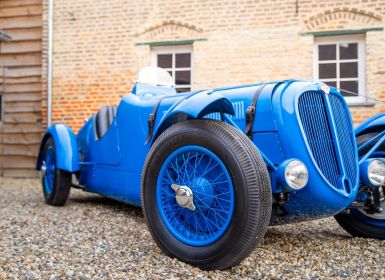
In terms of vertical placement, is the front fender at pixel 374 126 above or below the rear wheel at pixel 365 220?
above

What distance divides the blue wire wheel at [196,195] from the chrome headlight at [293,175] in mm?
318

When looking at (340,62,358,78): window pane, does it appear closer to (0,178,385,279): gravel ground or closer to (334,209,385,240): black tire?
(0,178,385,279): gravel ground

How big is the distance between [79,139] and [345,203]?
333cm

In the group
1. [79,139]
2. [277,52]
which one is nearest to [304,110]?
[79,139]

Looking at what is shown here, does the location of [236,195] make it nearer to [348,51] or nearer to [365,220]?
[365,220]

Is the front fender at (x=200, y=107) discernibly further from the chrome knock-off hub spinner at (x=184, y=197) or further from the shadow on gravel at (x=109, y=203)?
the shadow on gravel at (x=109, y=203)

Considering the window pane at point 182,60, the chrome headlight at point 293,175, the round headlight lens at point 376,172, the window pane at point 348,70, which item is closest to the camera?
the chrome headlight at point 293,175

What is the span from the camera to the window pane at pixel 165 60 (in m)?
8.37

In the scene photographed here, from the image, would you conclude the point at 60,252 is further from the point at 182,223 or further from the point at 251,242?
the point at 251,242

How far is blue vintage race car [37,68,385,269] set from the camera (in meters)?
2.21

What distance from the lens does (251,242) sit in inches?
84.6

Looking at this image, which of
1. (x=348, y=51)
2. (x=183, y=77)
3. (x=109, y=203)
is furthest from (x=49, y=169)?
(x=348, y=51)

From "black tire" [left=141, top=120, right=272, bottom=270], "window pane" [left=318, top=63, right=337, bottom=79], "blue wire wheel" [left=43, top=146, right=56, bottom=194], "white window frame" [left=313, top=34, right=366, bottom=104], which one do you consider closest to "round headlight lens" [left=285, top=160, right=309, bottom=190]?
"black tire" [left=141, top=120, right=272, bottom=270]

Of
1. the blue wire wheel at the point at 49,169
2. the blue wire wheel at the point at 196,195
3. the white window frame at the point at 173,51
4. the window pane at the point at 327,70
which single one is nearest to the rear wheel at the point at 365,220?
the blue wire wheel at the point at 196,195
